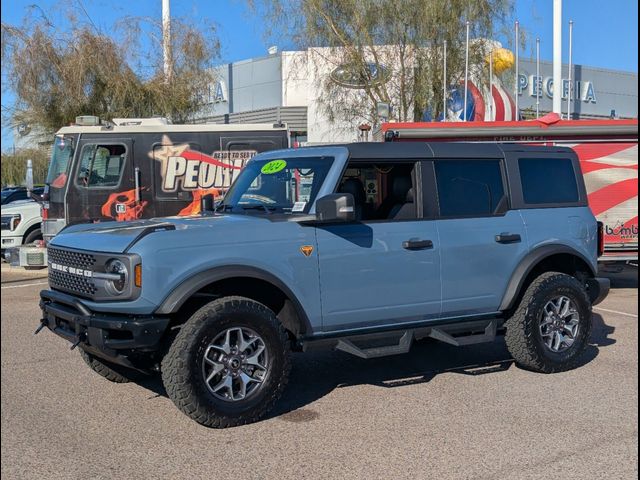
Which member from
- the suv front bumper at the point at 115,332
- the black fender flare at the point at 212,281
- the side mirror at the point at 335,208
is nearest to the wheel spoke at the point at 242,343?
the black fender flare at the point at 212,281

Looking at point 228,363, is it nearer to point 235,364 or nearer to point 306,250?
point 235,364

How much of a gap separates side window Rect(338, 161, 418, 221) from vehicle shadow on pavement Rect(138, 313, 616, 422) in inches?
58.1

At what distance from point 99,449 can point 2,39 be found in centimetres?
1530

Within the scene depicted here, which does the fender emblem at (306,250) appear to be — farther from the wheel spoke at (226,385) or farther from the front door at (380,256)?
the wheel spoke at (226,385)

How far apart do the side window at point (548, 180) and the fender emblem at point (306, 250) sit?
2.32 m

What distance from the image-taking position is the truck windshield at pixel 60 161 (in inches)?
453

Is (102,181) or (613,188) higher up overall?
(102,181)

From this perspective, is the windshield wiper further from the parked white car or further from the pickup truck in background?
the parked white car

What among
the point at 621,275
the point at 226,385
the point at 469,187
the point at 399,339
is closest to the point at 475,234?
the point at 469,187

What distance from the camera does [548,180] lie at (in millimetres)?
6789

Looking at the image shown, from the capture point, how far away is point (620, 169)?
11.5m

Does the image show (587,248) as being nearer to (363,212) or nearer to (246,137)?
(363,212)

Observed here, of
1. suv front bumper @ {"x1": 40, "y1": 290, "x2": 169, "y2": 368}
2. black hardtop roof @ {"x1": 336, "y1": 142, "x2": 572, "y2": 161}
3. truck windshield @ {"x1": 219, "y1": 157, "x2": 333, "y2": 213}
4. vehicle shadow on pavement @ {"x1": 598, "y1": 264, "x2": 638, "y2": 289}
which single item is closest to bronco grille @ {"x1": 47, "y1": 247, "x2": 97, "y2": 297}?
Result: suv front bumper @ {"x1": 40, "y1": 290, "x2": 169, "y2": 368}

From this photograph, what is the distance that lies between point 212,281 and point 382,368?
2349 millimetres
